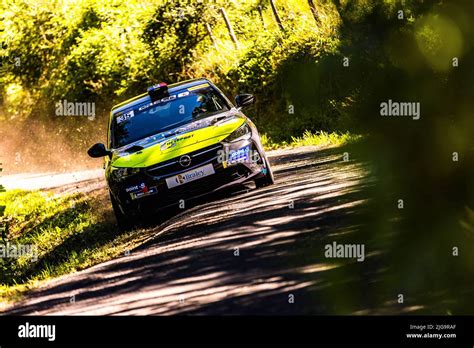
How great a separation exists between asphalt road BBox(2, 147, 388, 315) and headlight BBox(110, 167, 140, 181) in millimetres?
796

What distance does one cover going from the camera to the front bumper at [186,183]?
39.2 feet

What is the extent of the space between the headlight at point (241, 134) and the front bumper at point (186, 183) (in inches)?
4.0

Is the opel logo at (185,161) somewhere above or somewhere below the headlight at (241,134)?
below

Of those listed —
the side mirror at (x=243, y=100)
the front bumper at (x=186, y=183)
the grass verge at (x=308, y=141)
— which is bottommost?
the grass verge at (x=308, y=141)

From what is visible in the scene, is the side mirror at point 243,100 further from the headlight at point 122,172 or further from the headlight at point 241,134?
the headlight at point 122,172

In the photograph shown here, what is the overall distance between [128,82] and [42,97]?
18.8 feet

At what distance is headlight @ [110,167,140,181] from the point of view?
12059 millimetres

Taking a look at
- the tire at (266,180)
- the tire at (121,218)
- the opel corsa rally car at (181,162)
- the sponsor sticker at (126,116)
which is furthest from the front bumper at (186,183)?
the sponsor sticker at (126,116)

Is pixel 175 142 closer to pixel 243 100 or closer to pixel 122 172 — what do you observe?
pixel 122 172

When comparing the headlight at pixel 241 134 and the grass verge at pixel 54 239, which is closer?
the grass verge at pixel 54 239

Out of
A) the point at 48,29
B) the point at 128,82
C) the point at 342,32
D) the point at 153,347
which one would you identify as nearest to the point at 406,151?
the point at 342,32

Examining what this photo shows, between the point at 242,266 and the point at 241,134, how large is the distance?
4.35 m

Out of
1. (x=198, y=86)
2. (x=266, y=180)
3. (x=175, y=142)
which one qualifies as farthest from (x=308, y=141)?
(x=175, y=142)

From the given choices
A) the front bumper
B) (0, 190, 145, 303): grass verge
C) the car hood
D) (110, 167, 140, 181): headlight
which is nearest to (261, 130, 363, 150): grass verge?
(0, 190, 145, 303): grass verge
